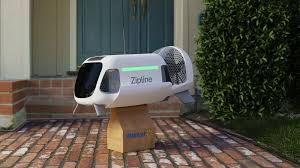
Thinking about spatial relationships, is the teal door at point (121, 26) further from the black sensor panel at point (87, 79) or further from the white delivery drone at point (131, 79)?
the black sensor panel at point (87, 79)

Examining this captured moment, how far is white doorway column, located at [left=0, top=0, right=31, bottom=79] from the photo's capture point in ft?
21.6

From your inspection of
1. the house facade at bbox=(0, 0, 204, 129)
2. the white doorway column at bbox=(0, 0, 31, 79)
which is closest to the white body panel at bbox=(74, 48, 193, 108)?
the white doorway column at bbox=(0, 0, 31, 79)

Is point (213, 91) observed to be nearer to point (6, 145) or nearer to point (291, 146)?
point (291, 146)

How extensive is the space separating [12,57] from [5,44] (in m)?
0.21

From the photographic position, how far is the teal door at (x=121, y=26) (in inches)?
303

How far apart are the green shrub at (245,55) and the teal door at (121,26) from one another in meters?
1.90

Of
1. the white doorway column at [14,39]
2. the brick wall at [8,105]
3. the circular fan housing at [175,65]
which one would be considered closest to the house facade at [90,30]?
the white doorway column at [14,39]

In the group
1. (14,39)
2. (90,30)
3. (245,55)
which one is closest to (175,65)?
(245,55)

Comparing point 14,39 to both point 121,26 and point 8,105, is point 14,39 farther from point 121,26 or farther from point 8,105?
point 121,26

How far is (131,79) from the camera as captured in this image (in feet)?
13.9

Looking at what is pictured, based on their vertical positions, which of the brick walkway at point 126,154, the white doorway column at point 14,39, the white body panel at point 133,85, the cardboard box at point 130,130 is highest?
the white doorway column at point 14,39

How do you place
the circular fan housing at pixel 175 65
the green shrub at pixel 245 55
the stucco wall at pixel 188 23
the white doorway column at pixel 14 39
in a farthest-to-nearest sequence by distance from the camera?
the stucco wall at pixel 188 23 → the white doorway column at pixel 14 39 → the green shrub at pixel 245 55 → the circular fan housing at pixel 175 65

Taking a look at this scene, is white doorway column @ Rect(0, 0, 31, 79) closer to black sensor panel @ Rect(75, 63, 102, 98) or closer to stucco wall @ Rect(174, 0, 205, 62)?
stucco wall @ Rect(174, 0, 205, 62)

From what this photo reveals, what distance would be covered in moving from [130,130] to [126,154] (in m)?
0.24
